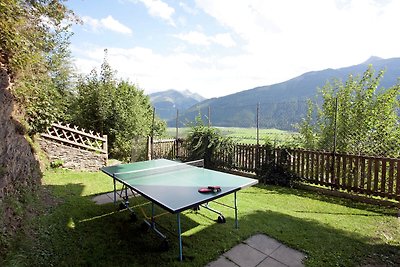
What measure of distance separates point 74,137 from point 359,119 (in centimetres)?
974

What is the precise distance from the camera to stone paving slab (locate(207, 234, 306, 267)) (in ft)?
8.70

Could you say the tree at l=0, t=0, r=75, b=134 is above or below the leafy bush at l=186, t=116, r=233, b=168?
above

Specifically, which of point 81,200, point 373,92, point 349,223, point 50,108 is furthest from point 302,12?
point 50,108

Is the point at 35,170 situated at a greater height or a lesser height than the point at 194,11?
lesser

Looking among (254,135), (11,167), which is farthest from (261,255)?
(254,135)

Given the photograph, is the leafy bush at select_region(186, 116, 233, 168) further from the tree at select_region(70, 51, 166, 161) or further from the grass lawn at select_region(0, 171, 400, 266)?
the tree at select_region(70, 51, 166, 161)

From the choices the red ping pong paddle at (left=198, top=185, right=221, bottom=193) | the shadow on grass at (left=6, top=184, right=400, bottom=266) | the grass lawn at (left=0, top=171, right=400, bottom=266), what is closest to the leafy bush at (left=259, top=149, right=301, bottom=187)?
the grass lawn at (left=0, top=171, right=400, bottom=266)

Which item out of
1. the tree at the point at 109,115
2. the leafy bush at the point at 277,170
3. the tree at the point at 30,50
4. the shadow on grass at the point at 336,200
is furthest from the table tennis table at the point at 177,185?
the tree at the point at 109,115

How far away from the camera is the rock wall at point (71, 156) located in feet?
23.4

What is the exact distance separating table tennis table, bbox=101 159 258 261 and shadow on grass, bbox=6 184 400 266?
246 millimetres

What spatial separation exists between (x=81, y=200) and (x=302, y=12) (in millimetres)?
7668

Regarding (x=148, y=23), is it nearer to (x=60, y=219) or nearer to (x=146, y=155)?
(x=146, y=155)

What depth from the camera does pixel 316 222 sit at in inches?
154

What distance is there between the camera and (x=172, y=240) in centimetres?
321
